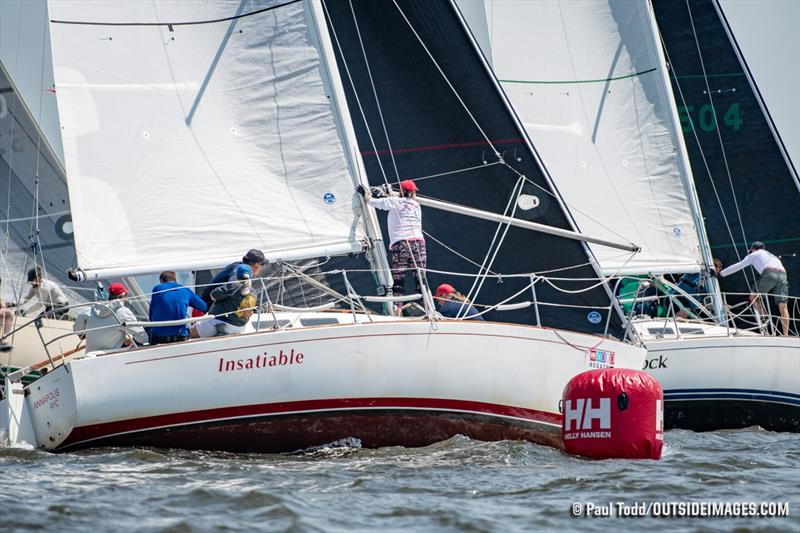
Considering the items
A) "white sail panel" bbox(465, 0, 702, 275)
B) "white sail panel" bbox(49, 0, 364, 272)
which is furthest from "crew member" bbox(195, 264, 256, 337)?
"white sail panel" bbox(465, 0, 702, 275)

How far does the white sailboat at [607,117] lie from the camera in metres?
16.0

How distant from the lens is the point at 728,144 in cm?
1725

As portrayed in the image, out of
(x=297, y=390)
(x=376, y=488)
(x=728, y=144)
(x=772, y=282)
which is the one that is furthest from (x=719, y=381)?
(x=376, y=488)

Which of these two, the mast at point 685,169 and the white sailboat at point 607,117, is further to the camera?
the white sailboat at point 607,117

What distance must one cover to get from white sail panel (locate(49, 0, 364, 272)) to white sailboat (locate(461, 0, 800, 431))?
531 cm

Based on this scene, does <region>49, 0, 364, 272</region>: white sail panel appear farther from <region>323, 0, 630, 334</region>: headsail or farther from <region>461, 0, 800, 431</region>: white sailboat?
<region>461, 0, 800, 431</region>: white sailboat

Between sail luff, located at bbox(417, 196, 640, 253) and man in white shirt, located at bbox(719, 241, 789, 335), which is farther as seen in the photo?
man in white shirt, located at bbox(719, 241, 789, 335)

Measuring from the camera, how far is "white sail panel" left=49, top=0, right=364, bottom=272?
10.9 meters

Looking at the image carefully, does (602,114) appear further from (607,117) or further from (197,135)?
(197,135)

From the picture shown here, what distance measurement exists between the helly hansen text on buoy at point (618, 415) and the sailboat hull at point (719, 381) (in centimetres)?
373

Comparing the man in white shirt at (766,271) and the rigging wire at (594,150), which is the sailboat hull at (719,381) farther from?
the rigging wire at (594,150)

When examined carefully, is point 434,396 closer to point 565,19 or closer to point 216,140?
point 216,140

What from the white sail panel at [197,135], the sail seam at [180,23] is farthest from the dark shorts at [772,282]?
the sail seam at [180,23]

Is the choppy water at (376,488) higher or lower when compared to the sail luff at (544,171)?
lower
